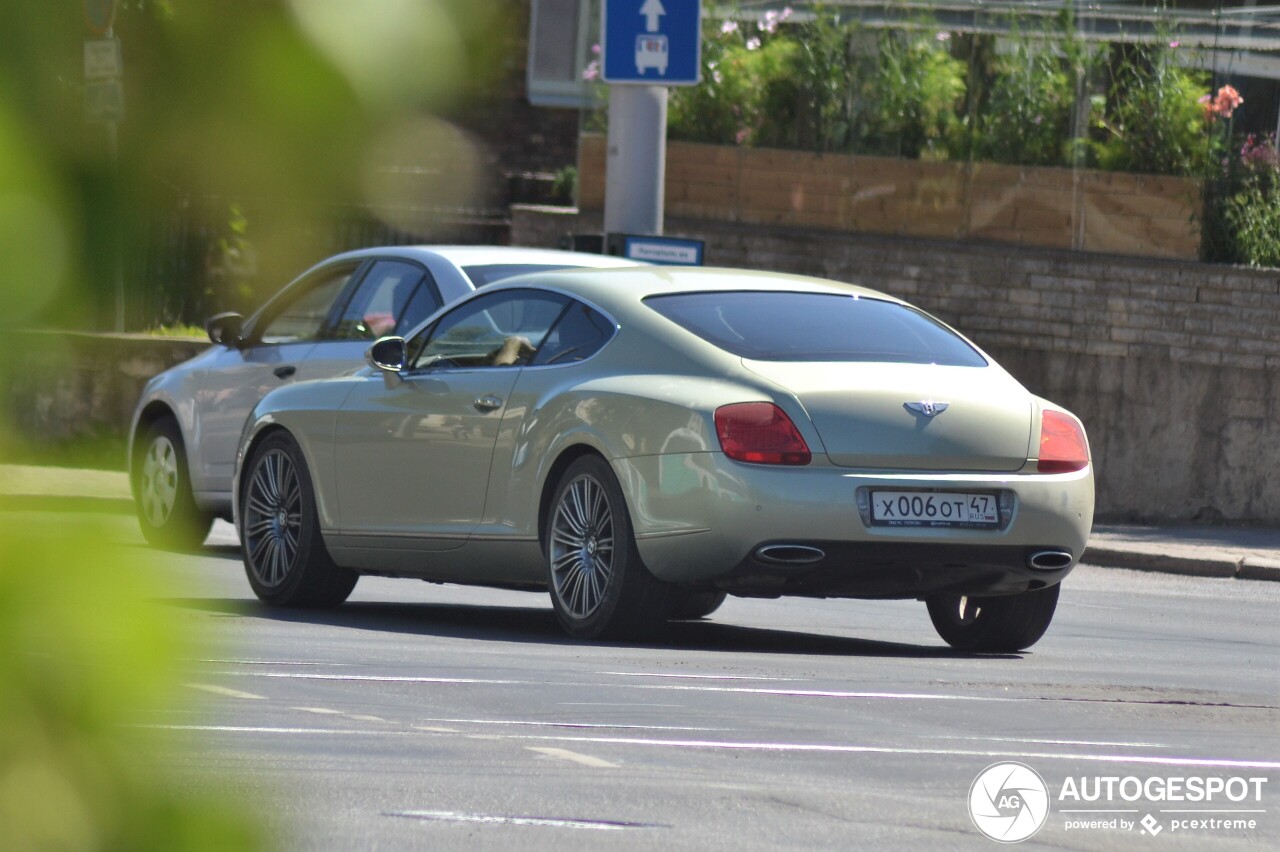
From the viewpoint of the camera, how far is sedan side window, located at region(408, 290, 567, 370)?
28.3ft

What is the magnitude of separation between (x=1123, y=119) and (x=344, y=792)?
48.5 ft

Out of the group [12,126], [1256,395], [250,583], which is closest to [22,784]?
[12,126]

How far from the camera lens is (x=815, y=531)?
7.31 meters

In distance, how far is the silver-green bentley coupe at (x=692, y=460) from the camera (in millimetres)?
7355

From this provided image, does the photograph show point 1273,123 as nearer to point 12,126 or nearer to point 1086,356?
point 1086,356

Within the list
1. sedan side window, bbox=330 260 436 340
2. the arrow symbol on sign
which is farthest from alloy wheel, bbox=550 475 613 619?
the arrow symbol on sign

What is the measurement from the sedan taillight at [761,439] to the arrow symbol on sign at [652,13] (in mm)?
7880

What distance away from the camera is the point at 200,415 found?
12.2m

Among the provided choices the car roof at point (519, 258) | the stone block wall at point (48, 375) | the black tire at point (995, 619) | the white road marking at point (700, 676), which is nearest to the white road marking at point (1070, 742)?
the white road marking at point (700, 676)

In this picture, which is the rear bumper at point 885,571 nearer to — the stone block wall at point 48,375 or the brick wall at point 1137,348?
the stone block wall at point 48,375

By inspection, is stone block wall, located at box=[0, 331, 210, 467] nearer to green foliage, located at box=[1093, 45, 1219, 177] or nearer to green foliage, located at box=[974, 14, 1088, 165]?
green foliage, located at box=[1093, 45, 1219, 177]

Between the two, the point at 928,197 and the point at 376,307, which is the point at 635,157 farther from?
the point at 376,307

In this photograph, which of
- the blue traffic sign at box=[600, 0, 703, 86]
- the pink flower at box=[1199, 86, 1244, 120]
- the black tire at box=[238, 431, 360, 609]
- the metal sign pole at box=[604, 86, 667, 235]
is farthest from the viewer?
the pink flower at box=[1199, 86, 1244, 120]

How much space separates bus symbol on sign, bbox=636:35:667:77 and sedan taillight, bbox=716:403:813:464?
7.79 meters
